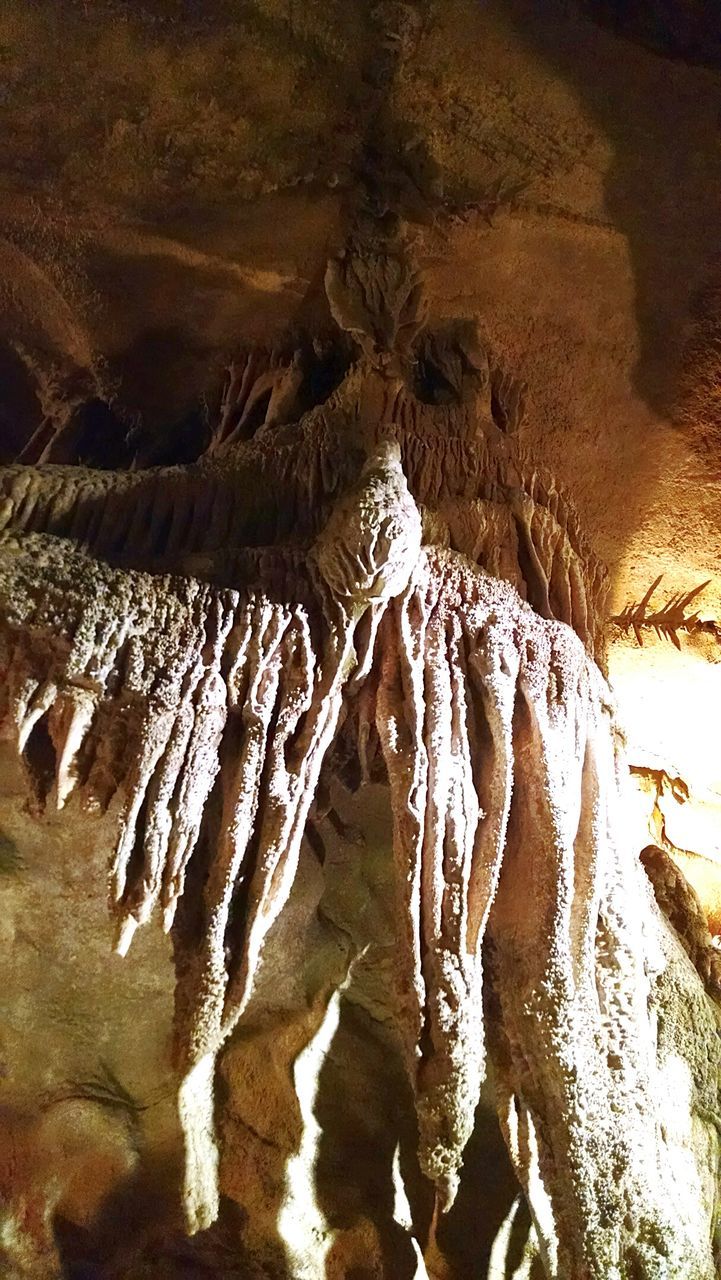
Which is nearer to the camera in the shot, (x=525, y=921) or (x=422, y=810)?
(x=422, y=810)

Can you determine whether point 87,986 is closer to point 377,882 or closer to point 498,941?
point 377,882

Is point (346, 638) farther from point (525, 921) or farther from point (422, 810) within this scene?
point (525, 921)

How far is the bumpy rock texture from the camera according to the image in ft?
6.23

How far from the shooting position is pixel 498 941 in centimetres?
218

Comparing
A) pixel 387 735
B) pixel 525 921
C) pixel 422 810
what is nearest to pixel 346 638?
pixel 387 735

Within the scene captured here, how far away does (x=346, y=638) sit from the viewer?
2008 mm

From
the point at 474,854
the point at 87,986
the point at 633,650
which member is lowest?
the point at 87,986

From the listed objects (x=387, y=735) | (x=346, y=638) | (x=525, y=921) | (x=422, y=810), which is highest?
(x=346, y=638)

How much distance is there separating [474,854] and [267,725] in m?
0.56

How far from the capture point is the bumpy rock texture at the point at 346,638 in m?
1.90

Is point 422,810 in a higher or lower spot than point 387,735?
lower

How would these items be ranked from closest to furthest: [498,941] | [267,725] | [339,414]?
[267,725], [498,941], [339,414]

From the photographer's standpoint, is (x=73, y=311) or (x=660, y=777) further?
(x=660, y=777)

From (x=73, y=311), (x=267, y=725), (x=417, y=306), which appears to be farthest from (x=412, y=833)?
(x=73, y=311)
